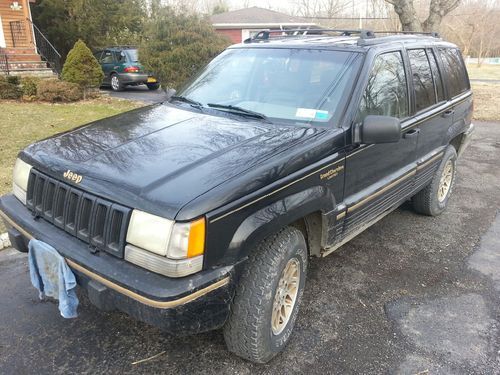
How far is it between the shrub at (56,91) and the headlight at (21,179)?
11051 mm

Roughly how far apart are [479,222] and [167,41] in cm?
941

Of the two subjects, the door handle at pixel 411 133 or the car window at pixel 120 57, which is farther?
the car window at pixel 120 57

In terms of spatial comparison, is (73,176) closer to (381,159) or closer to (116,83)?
(381,159)

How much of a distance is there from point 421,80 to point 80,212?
3.20m

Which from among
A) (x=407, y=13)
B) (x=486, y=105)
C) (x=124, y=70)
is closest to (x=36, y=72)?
(x=124, y=70)

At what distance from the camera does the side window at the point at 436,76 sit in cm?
432

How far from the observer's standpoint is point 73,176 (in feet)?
8.06

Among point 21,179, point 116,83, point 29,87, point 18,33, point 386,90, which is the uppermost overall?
point 18,33

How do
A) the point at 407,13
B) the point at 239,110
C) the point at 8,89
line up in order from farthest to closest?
the point at 407,13
the point at 8,89
the point at 239,110

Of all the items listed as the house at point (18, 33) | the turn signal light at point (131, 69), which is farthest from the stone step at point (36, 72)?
the turn signal light at point (131, 69)

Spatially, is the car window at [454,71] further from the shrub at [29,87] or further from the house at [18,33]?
the house at [18,33]

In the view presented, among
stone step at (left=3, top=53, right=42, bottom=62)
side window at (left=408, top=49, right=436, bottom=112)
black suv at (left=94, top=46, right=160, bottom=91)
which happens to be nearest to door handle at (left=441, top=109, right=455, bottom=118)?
side window at (left=408, top=49, right=436, bottom=112)

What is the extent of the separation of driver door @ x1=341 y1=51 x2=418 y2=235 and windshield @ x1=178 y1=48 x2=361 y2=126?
0.21m

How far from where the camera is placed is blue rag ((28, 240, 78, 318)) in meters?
2.38
